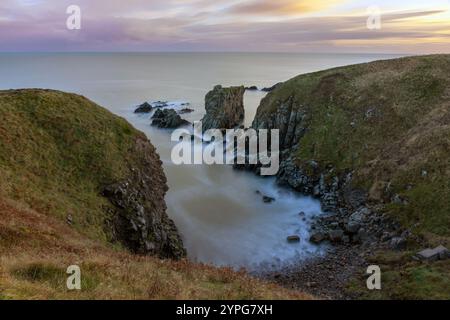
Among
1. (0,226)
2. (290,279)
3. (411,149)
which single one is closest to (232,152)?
(411,149)

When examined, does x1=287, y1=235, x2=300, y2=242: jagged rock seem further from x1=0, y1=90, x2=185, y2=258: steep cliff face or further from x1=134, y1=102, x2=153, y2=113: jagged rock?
x1=134, y1=102, x2=153, y2=113: jagged rock

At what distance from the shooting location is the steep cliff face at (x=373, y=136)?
126ft

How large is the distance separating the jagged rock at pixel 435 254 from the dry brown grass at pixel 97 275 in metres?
Answer: 15.6

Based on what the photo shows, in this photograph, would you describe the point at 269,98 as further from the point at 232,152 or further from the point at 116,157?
the point at 116,157

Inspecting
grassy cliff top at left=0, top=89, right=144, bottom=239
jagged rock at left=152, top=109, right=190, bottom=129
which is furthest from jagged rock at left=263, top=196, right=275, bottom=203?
jagged rock at left=152, top=109, right=190, bottom=129

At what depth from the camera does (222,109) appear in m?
94.1

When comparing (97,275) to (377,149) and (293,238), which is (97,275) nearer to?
(293,238)

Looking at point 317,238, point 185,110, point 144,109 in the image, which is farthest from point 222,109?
point 317,238

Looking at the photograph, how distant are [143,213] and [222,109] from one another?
207 ft

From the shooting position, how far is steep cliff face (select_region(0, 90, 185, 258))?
29.7 meters

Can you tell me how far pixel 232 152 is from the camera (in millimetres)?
72688

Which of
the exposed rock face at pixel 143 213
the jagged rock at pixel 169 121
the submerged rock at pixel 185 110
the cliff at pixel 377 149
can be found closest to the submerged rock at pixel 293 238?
the cliff at pixel 377 149

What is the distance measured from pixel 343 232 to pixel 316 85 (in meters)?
35.3

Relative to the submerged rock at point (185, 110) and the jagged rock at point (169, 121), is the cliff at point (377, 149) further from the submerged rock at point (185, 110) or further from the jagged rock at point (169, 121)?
the submerged rock at point (185, 110)
